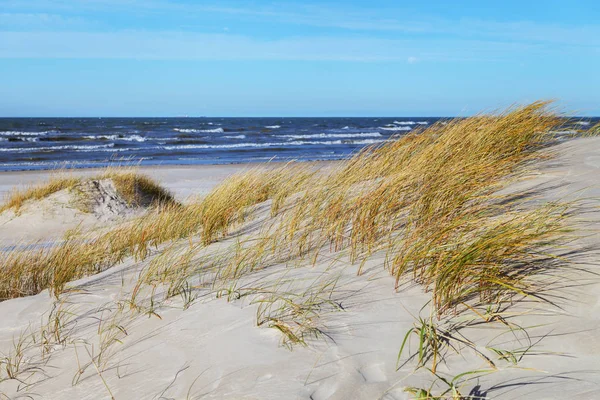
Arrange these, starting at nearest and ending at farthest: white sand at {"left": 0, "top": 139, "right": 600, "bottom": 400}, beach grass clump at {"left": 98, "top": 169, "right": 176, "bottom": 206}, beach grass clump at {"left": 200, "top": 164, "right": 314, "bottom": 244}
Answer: white sand at {"left": 0, "top": 139, "right": 600, "bottom": 400} → beach grass clump at {"left": 200, "top": 164, "right": 314, "bottom": 244} → beach grass clump at {"left": 98, "top": 169, "right": 176, "bottom": 206}

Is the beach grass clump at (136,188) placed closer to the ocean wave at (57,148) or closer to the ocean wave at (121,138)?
the ocean wave at (57,148)

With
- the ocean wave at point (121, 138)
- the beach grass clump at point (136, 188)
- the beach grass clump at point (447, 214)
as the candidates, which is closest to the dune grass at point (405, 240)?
the beach grass clump at point (447, 214)

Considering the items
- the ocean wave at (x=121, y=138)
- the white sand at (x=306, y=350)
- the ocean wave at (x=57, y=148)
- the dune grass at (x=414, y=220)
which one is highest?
the dune grass at (x=414, y=220)

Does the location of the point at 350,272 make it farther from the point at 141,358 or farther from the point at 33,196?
the point at 33,196

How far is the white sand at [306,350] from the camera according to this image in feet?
6.30

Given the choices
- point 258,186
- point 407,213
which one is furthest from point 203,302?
point 258,186

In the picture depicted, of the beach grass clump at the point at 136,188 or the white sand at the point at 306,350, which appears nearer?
the white sand at the point at 306,350

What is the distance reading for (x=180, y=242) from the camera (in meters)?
4.61

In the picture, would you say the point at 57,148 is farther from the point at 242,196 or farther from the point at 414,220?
the point at 414,220

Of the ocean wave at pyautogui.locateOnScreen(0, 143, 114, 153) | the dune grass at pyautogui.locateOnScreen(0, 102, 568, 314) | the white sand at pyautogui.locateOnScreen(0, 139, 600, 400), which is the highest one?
the dune grass at pyautogui.locateOnScreen(0, 102, 568, 314)

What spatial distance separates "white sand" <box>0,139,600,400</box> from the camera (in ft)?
6.30

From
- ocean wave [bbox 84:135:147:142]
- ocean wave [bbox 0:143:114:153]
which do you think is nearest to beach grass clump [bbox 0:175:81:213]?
ocean wave [bbox 0:143:114:153]

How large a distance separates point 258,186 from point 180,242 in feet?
6.59

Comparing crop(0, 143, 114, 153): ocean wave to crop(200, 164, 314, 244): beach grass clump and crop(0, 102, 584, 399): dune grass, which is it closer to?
crop(200, 164, 314, 244): beach grass clump
